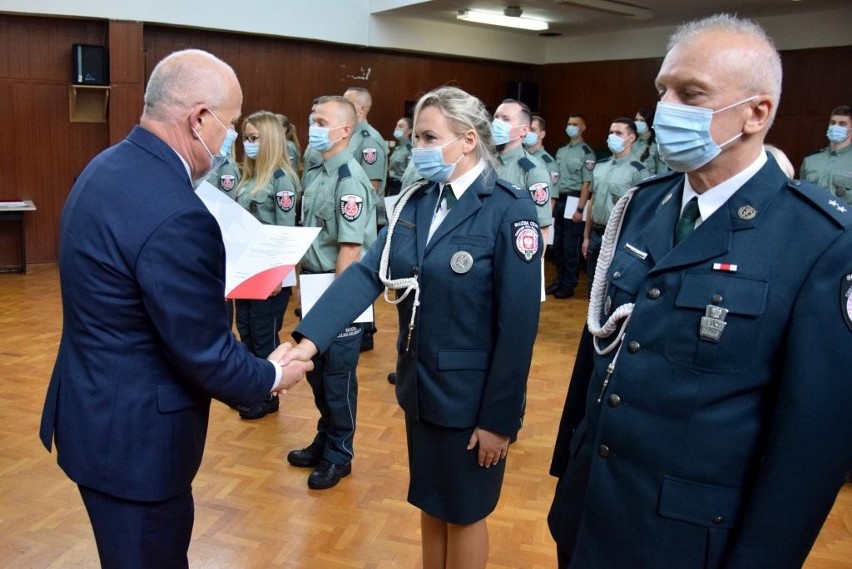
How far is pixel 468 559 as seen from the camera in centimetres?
209

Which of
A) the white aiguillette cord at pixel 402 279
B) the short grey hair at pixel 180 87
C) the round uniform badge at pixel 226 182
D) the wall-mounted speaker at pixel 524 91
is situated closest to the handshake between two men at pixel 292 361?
the white aiguillette cord at pixel 402 279

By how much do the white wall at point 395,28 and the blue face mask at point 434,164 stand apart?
6810 mm

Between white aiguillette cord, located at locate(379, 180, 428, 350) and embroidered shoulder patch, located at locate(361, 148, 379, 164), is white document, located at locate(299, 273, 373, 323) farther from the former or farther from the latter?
embroidered shoulder patch, located at locate(361, 148, 379, 164)

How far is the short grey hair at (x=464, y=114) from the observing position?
207 centimetres

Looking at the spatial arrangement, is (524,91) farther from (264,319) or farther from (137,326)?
(137,326)

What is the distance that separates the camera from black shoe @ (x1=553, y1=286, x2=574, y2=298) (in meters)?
7.57

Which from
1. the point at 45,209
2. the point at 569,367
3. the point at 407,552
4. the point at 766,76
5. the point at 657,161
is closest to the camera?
the point at 766,76

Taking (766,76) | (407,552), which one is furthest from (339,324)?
(766,76)

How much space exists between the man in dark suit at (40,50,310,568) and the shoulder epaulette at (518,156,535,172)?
3.32m

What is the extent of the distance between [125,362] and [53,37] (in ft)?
24.1

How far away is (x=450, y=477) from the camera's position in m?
2.02

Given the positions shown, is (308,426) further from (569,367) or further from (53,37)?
(53,37)

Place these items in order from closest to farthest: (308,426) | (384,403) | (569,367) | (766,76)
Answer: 1. (766,76)
2. (308,426)
3. (384,403)
4. (569,367)

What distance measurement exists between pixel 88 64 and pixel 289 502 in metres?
6.27
